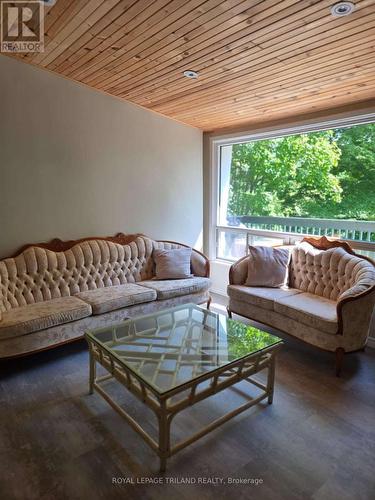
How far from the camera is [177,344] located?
7.70 feet

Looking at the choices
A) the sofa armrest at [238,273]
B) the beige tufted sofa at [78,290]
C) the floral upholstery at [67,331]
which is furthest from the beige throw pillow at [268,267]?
the floral upholstery at [67,331]

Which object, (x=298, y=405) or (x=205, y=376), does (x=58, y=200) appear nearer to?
(x=205, y=376)

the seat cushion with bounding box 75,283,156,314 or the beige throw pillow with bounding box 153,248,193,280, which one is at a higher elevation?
the beige throw pillow with bounding box 153,248,193,280

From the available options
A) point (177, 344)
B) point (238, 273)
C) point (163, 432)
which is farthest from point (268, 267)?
point (163, 432)

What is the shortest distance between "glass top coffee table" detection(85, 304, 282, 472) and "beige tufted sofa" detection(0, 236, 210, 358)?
501 mm

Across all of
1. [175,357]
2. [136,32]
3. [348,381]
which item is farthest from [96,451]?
[136,32]

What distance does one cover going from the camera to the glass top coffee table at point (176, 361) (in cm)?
176

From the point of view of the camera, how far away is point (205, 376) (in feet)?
6.07

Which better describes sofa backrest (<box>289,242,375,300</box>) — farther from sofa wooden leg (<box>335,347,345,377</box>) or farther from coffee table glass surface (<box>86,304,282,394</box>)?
coffee table glass surface (<box>86,304,282,394</box>)

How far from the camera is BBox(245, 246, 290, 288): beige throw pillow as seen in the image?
354 centimetres

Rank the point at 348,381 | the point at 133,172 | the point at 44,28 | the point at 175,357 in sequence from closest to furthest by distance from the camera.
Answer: the point at 175,357
the point at 44,28
the point at 348,381
the point at 133,172

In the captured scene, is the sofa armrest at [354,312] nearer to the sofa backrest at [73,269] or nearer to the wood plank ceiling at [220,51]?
the wood plank ceiling at [220,51]

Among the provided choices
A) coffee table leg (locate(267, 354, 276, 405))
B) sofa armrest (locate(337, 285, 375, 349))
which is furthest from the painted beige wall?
sofa armrest (locate(337, 285, 375, 349))

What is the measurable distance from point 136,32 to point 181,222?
8.79ft
